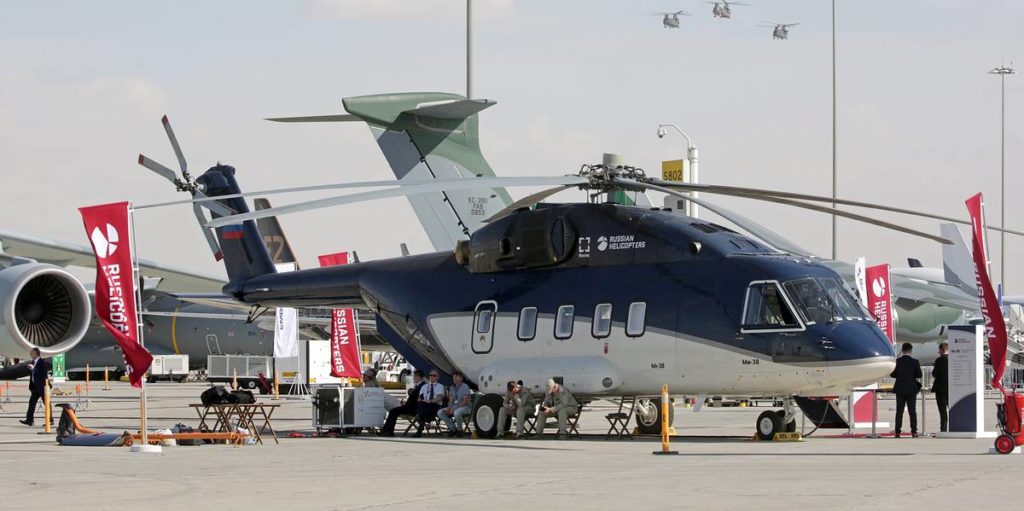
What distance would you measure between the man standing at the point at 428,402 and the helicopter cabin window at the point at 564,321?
249cm

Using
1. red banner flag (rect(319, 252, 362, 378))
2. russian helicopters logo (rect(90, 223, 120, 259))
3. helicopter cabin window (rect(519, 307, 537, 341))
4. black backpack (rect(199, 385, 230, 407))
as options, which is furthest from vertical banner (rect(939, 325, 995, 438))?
red banner flag (rect(319, 252, 362, 378))

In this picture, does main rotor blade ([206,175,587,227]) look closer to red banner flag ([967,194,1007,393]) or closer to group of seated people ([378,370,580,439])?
group of seated people ([378,370,580,439])

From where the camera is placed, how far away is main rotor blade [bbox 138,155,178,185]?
2212cm

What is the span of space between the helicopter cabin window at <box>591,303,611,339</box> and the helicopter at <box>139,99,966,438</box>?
14 millimetres

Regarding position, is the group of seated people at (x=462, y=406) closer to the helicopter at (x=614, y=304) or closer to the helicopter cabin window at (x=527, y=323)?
the helicopter at (x=614, y=304)

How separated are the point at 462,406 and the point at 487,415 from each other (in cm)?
88

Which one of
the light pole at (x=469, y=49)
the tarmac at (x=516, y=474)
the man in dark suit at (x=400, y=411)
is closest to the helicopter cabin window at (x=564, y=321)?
the tarmac at (x=516, y=474)

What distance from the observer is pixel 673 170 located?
1229 inches

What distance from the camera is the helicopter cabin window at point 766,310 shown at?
1816 cm

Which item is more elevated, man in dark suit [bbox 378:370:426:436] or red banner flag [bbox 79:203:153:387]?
red banner flag [bbox 79:203:153:387]

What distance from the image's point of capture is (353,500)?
35.8ft

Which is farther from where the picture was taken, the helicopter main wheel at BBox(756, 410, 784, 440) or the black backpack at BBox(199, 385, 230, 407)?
the black backpack at BBox(199, 385, 230, 407)

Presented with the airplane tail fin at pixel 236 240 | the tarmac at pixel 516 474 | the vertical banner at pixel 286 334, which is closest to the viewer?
the tarmac at pixel 516 474

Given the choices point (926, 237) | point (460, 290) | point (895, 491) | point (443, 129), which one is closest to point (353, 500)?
point (895, 491)
